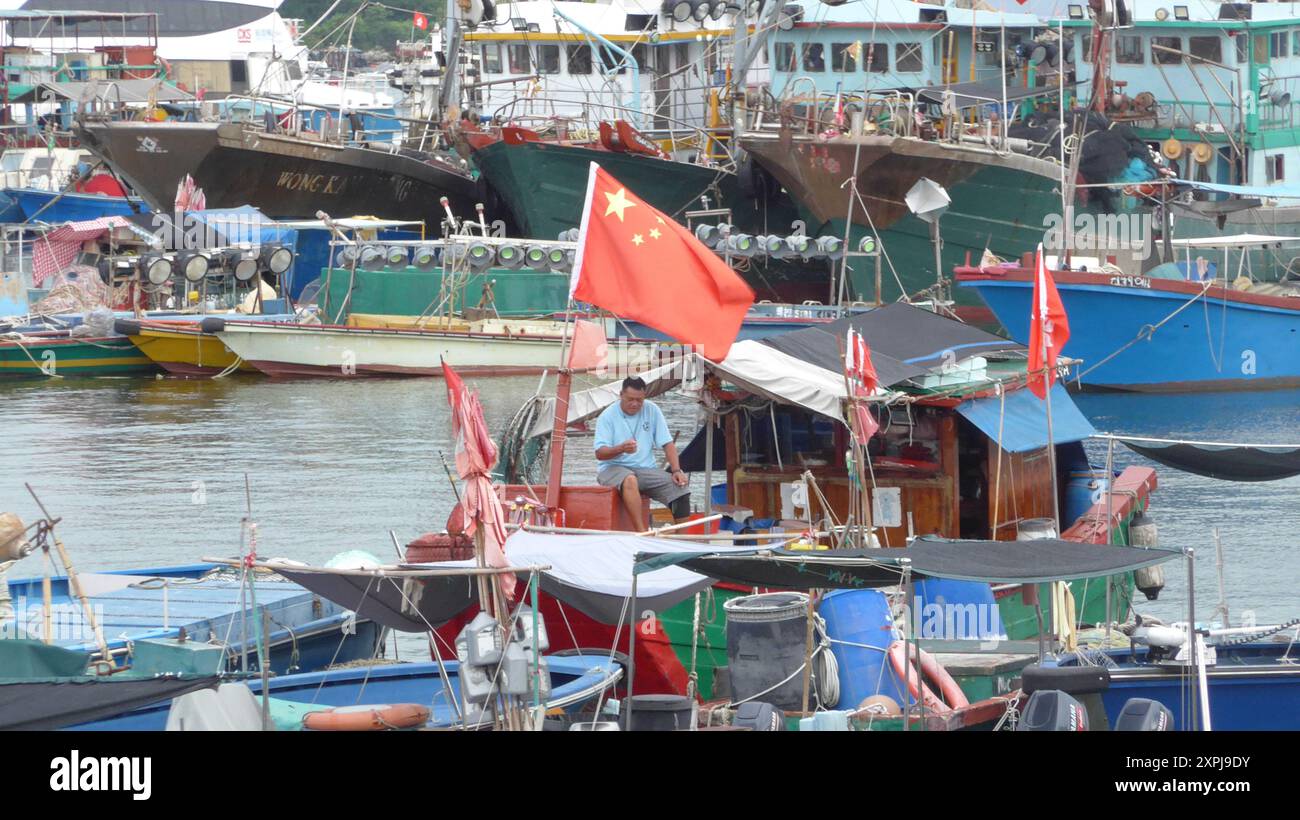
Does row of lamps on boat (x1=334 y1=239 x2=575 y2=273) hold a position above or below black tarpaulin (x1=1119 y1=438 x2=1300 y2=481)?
above

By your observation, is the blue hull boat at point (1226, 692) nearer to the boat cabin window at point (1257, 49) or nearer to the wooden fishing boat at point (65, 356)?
the wooden fishing boat at point (65, 356)

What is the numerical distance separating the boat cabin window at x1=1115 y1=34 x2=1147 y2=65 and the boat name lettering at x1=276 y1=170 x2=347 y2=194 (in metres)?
15.9

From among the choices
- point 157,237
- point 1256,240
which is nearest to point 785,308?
point 1256,240

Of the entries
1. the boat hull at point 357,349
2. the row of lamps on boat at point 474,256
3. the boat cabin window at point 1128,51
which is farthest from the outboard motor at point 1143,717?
the boat cabin window at point 1128,51

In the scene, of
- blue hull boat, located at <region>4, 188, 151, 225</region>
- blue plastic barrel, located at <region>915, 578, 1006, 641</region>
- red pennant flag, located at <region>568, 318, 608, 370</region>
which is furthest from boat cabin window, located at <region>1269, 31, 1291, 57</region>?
blue plastic barrel, located at <region>915, 578, 1006, 641</region>

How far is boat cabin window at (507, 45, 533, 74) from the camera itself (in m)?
43.8

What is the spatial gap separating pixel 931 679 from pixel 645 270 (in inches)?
Answer: 123

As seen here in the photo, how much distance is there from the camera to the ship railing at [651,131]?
38.0m

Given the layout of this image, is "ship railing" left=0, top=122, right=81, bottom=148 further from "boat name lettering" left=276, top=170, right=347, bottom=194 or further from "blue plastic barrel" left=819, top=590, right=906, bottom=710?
"blue plastic barrel" left=819, top=590, right=906, bottom=710

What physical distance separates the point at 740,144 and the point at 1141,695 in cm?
2471

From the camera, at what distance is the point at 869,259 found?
35031 mm

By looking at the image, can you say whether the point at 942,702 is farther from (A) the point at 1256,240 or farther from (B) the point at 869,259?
(B) the point at 869,259

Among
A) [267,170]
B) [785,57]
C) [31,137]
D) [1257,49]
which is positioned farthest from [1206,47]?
[31,137]

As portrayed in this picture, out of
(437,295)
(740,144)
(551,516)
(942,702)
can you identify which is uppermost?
(740,144)
